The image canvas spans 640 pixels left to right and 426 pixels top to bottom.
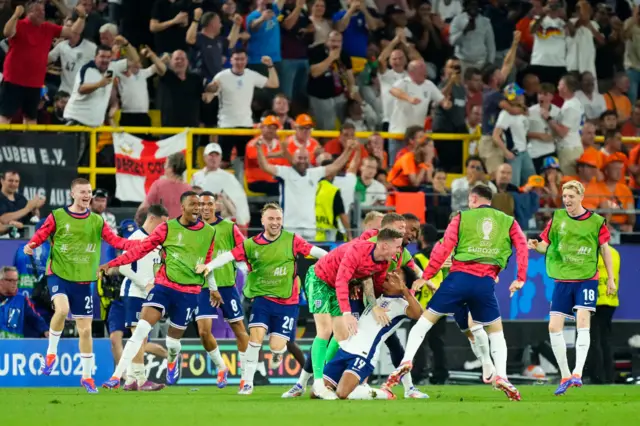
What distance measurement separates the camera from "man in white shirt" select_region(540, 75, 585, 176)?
2509 cm

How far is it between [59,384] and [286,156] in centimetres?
530

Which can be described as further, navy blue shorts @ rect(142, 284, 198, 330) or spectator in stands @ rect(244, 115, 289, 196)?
spectator in stands @ rect(244, 115, 289, 196)

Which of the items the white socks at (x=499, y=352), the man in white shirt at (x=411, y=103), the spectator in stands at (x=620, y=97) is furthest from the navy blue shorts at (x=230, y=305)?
the spectator in stands at (x=620, y=97)

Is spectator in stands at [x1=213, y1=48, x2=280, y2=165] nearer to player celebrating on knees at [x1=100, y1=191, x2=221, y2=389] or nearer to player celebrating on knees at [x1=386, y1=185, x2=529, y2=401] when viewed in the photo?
player celebrating on knees at [x1=100, y1=191, x2=221, y2=389]

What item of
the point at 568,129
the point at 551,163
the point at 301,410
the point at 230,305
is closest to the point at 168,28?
the point at 230,305

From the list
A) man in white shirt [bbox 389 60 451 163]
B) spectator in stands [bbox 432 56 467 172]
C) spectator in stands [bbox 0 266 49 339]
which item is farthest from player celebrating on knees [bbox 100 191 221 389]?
spectator in stands [bbox 432 56 467 172]

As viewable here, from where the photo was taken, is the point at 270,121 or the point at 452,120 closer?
the point at 270,121

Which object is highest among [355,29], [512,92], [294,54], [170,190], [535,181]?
[355,29]

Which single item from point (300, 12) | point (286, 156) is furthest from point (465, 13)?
point (286, 156)

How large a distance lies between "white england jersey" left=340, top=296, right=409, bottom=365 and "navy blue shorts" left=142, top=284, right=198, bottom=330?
312 cm

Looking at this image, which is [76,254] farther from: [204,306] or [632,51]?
[632,51]

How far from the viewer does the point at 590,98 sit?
27156 millimetres

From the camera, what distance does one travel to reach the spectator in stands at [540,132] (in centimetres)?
2489

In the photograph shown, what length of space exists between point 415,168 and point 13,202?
6.89 m
